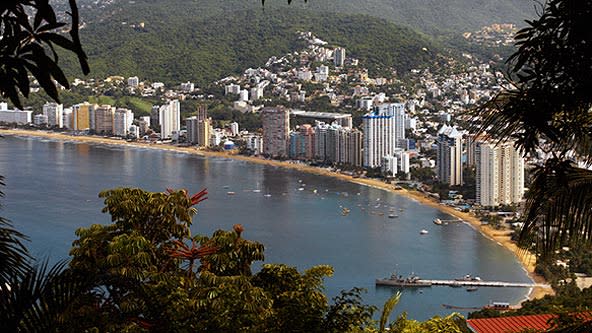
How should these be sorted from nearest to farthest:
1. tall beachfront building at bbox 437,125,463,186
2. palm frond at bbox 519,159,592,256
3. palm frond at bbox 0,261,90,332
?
palm frond at bbox 0,261,90,332, palm frond at bbox 519,159,592,256, tall beachfront building at bbox 437,125,463,186

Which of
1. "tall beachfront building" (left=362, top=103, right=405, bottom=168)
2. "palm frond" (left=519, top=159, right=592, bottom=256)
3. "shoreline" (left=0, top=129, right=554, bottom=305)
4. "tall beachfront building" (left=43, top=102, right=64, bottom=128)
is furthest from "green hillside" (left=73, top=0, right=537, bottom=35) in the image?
"palm frond" (left=519, top=159, right=592, bottom=256)

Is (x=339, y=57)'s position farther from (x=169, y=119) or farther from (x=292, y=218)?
(x=292, y=218)

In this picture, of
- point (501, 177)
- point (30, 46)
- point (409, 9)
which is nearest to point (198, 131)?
point (501, 177)

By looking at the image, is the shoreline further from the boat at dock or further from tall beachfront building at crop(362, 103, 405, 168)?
the boat at dock

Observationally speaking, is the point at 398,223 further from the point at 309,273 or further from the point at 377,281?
the point at 309,273

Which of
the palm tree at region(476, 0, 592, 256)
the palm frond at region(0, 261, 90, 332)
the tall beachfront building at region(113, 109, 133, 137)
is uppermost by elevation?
the tall beachfront building at region(113, 109, 133, 137)

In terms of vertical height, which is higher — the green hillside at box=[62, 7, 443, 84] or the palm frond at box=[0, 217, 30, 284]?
the green hillside at box=[62, 7, 443, 84]
